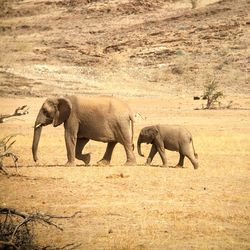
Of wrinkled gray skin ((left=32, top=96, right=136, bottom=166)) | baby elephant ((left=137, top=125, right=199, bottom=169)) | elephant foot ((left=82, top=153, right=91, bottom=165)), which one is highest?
wrinkled gray skin ((left=32, top=96, right=136, bottom=166))

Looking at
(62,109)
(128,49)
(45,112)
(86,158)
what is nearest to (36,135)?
(45,112)

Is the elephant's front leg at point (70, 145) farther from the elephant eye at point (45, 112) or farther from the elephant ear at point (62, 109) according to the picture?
the elephant eye at point (45, 112)

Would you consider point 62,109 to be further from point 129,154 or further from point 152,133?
point 152,133

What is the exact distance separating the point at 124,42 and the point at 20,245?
201ft

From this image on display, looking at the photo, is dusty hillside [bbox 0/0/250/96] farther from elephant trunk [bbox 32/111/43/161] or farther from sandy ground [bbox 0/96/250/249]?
sandy ground [bbox 0/96/250/249]

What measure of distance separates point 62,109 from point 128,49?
1964 inches

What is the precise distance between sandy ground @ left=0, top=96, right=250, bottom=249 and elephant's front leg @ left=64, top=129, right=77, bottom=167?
1.95ft

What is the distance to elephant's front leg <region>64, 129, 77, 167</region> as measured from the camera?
17266mm

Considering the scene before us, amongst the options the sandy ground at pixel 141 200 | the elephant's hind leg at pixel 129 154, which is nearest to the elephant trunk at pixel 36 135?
the sandy ground at pixel 141 200

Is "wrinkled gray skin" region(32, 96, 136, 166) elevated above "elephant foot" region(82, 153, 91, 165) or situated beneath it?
elevated above

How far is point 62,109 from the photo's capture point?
17578 mm

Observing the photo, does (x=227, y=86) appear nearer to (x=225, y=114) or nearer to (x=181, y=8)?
(x=225, y=114)

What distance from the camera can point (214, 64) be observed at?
2327 inches

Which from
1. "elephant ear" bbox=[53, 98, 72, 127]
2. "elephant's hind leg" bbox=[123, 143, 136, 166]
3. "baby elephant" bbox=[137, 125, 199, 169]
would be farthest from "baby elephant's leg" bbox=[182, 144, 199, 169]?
"elephant ear" bbox=[53, 98, 72, 127]
